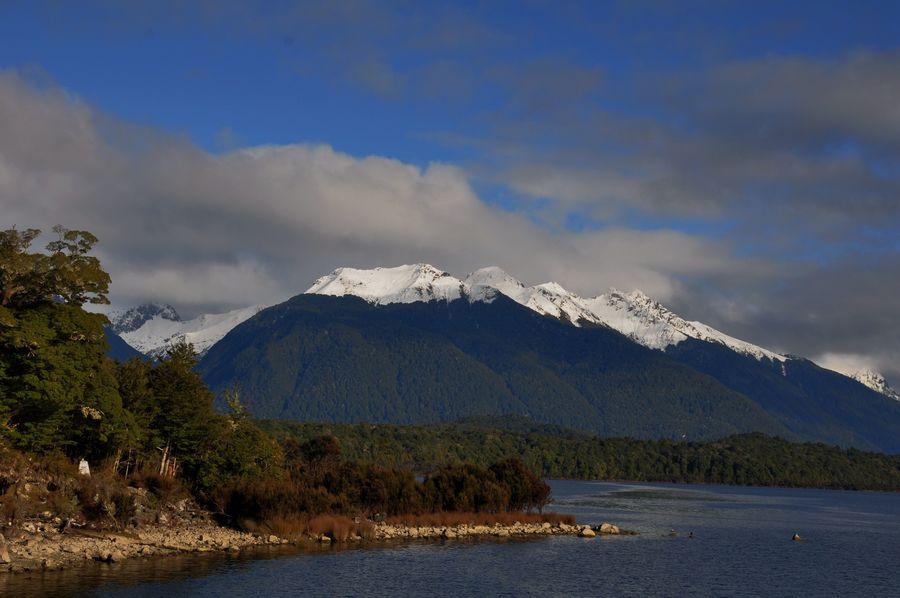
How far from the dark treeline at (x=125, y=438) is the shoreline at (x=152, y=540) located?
356cm

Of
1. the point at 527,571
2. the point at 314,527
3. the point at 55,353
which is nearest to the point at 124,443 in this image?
the point at 55,353

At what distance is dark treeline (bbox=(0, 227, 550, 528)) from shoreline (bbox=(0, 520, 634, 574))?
11.7 feet

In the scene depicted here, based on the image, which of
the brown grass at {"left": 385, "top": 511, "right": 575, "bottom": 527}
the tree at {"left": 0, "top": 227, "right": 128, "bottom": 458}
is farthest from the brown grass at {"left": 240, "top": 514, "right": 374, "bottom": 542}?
the tree at {"left": 0, "top": 227, "right": 128, "bottom": 458}

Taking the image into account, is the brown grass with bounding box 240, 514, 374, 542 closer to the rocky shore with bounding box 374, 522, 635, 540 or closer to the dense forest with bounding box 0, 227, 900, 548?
the dense forest with bounding box 0, 227, 900, 548

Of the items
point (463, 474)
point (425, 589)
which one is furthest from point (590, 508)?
point (425, 589)

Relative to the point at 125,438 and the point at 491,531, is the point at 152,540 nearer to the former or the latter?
the point at 125,438

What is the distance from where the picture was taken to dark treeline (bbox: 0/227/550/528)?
304 ft

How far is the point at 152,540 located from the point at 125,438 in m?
13.6

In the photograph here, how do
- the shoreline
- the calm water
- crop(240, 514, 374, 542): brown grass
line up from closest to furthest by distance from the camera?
the calm water, the shoreline, crop(240, 514, 374, 542): brown grass

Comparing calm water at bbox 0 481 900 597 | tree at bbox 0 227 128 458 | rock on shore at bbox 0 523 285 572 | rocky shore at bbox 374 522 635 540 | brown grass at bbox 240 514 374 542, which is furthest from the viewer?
rocky shore at bbox 374 522 635 540

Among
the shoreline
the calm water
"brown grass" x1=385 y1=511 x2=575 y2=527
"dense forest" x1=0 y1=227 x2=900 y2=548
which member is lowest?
the calm water

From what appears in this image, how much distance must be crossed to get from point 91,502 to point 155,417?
20.3m

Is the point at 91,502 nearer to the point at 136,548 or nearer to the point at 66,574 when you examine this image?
the point at 136,548

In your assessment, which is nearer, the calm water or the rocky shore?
the calm water
